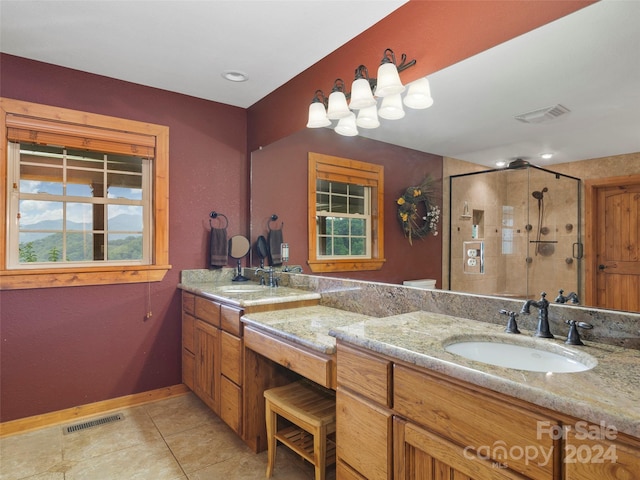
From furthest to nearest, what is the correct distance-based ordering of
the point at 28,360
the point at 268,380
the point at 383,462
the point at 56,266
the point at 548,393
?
the point at 56,266, the point at 28,360, the point at 268,380, the point at 383,462, the point at 548,393

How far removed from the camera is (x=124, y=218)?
2.92 m

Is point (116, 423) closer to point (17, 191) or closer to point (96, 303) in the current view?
point (96, 303)

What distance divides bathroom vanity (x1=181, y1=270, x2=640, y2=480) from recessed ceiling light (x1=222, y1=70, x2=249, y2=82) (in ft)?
6.06

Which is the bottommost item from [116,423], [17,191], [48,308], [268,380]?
[116,423]

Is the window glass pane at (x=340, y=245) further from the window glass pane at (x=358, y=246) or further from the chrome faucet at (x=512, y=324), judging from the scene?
the chrome faucet at (x=512, y=324)

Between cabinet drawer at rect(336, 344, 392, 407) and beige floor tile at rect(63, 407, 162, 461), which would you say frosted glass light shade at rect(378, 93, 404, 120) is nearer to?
cabinet drawer at rect(336, 344, 392, 407)

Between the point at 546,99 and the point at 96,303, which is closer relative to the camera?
the point at 546,99

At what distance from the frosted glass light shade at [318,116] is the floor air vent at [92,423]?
244 cm

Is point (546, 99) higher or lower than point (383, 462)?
higher

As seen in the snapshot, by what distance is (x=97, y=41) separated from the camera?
2250mm

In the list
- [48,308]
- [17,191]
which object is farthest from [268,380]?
[17,191]

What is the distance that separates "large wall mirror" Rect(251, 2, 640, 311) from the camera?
3.96 feet

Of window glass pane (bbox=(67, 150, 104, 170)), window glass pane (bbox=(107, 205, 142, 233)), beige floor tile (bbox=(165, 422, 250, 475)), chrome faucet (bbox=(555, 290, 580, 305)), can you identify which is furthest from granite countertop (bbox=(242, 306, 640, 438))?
window glass pane (bbox=(67, 150, 104, 170))

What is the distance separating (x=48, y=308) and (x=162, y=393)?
105 centimetres
